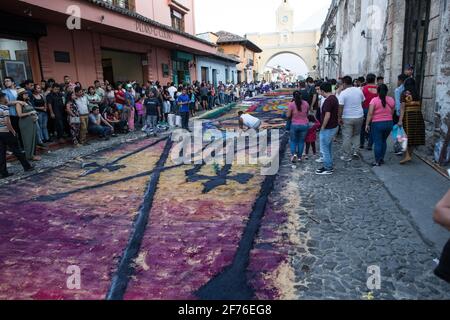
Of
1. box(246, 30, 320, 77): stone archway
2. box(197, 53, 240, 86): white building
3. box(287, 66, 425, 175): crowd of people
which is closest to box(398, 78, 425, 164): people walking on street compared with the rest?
box(287, 66, 425, 175): crowd of people

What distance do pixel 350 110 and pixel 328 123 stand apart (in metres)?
0.85

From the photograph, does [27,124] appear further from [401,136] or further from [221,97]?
[221,97]

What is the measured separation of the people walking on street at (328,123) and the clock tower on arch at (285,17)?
78.1m

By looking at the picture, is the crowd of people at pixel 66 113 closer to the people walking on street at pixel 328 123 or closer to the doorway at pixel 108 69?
the doorway at pixel 108 69

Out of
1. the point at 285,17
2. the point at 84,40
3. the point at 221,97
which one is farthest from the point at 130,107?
the point at 285,17

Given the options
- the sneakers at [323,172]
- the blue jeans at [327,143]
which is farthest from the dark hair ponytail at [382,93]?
the sneakers at [323,172]

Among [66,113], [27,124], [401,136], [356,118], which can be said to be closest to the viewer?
[401,136]

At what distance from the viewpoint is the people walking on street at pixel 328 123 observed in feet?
20.9

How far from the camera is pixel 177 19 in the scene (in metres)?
23.5

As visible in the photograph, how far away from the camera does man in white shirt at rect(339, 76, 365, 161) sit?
22.5 feet

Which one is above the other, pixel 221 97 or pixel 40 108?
pixel 40 108

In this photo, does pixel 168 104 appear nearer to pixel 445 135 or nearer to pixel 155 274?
pixel 445 135

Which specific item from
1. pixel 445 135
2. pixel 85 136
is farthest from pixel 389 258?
pixel 85 136
